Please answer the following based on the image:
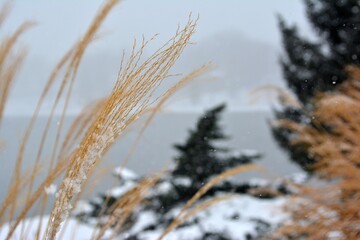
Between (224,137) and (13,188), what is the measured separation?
13.2ft

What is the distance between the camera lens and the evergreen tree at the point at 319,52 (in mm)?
7016

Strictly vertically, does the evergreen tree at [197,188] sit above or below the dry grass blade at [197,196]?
below

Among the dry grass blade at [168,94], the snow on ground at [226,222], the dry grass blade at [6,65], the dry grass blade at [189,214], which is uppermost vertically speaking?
the dry grass blade at [6,65]

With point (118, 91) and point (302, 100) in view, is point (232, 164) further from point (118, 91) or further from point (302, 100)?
point (118, 91)

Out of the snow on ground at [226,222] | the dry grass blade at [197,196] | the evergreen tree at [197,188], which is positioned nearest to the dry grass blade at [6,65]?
the dry grass blade at [197,196]

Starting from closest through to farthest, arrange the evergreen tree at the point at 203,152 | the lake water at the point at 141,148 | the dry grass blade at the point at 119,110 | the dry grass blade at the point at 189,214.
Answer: the dry grass blade at the point at 119,110, the dry grass blade at the point at 189,214, the lake water at the point at 141,148, the evergreen tree at the point at 203,152

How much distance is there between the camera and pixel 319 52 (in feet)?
24.3

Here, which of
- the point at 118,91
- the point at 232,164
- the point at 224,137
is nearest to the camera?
the point at 118,91

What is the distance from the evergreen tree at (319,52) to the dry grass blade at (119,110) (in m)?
6.75

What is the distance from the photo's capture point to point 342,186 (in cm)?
125

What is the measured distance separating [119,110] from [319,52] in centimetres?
747

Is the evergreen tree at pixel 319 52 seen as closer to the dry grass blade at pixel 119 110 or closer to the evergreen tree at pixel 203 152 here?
the evergreen tree at pixel 203 152

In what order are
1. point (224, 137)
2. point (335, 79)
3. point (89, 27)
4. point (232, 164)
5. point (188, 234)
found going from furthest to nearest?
1. point (335, 79)
2. point (232, 164)
3. point (224, 137)
4. point (188, 234)
5. point (89, 27)

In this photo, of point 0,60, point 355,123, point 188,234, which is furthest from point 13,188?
point 188,234
